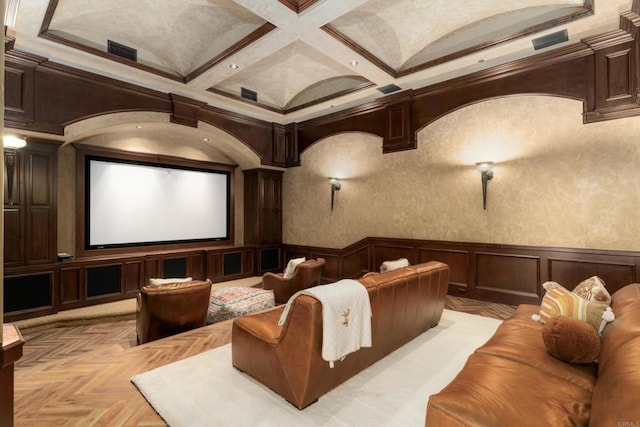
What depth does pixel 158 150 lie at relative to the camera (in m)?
6.00

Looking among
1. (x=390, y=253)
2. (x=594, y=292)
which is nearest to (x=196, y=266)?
(x=390, y=253)

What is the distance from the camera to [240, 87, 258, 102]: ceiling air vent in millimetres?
5988

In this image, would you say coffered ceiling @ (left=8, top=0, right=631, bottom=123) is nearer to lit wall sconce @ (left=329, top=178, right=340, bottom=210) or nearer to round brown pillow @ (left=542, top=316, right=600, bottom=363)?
lit wall sconce @ (left=329, top=178, right=340, bottom=210)

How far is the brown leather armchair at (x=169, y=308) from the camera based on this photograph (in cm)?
315

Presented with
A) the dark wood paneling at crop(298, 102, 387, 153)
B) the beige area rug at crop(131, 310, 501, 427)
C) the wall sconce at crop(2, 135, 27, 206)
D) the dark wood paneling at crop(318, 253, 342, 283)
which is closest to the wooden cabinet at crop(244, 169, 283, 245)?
the dark wood paneling at crop(298, 102, 387, 153)

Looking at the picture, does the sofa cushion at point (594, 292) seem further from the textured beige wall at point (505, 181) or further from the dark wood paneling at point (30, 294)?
the dark wood paneling at point (30, 294)

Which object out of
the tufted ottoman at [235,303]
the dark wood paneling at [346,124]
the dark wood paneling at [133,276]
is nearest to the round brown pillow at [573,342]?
the tufted ottoman at [235,303]

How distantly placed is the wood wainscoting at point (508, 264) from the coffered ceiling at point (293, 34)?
278cm

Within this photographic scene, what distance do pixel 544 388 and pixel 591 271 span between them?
3.25 m

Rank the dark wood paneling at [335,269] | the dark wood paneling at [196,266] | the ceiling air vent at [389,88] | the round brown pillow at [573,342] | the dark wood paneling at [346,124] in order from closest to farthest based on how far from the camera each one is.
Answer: the round brown pillow at [573,342] → the ceiling air vent at [389,88] → the dark wood paneling at [346,124] → the dark wood paneling at [196,266] → the dark wood paneling at [335,269]

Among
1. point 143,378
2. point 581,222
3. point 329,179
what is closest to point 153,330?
point 143,378

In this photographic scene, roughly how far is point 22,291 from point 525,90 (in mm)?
7575

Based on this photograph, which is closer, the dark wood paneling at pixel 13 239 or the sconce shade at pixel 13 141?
the sconce shade at pixel 13 141

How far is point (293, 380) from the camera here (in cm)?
204
